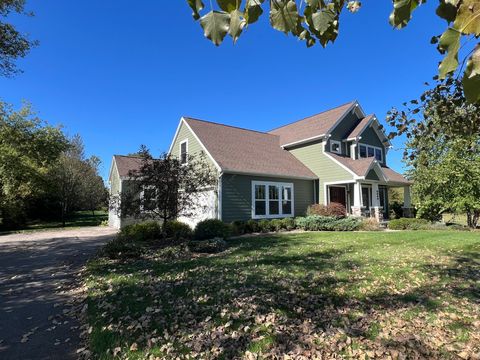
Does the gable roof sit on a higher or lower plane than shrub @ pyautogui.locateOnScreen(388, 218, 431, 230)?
higher

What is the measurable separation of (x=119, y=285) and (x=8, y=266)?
4.96 metres

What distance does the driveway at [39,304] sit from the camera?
4.17 meters

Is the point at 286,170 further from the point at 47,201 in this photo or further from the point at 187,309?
the point at 47,201

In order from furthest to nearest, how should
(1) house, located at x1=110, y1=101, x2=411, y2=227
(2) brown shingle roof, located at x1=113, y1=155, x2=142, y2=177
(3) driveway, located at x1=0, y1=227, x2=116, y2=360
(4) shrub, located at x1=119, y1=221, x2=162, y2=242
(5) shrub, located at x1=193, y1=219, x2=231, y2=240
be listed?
(2) brown shingle roof, located at x1=113, y1=155, x2=142, y2=177, (1) house, located at x1=110, y1=101, x2=411, y2=227, (5) shrub, located at x1=193, y1=219, x2=231, y2=240, (4) shrub, located at x1=119, y1=221, x2=162, y2=242, (3) driveway, located at x1=0, y1=227, x2=116, y2=360

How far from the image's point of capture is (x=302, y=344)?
12.6ft

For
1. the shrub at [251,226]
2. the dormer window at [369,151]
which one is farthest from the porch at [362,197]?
the shrub at [251,226]

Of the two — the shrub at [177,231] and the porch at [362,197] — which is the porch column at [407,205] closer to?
the porch at [362,197]

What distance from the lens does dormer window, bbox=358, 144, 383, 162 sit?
23172 mm

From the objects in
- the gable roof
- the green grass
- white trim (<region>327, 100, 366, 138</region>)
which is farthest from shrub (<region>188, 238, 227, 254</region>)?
the green grass

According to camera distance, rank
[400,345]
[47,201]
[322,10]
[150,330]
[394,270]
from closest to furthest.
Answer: [322,10]
[400,345]
[150,330]
[394,270]
[47,201]

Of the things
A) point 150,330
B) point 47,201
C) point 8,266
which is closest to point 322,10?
point 150,330

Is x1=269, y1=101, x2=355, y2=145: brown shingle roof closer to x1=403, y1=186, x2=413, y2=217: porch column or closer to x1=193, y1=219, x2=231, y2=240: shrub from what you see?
x1=403, y1=186, x2=413, y2=217: porch column

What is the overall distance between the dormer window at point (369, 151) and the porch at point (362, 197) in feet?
8.41

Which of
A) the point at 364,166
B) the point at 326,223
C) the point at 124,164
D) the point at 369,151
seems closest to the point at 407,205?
the point at 369,151
